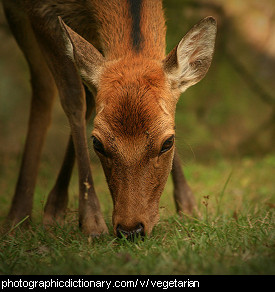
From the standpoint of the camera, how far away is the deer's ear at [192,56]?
401cm

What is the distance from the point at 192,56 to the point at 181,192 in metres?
1.85

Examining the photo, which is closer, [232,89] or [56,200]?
[56,200]

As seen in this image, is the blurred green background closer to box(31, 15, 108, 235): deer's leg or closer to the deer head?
box(31, 15, 108, 235): deer's leg

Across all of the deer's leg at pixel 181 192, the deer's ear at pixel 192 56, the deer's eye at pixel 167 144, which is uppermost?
the deer's ear at pixel 192 56

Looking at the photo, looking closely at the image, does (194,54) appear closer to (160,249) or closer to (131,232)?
(131,232)

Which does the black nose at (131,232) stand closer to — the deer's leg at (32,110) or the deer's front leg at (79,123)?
the deer's front leg at (79,123)

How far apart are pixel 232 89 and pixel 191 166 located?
2639mm

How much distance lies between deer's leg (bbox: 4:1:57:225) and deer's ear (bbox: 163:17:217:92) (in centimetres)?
233

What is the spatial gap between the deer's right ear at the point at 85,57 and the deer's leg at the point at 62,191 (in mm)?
1059

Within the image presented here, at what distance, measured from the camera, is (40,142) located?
591cm

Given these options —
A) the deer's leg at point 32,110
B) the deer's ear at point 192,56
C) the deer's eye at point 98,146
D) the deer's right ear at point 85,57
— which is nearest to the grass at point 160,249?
the deer's eye at point 98,146

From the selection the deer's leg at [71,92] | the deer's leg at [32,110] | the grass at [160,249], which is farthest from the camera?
the deer's leg at [32,110]
